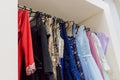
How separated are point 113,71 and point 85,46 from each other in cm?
34

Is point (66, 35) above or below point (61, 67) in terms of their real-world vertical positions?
above

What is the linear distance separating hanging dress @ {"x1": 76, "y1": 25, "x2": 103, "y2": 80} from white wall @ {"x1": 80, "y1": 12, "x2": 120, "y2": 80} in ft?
0.82

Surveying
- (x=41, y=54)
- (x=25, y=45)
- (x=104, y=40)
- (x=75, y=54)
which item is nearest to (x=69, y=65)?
(x=75, y=54)

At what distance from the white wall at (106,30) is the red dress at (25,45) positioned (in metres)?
0.81

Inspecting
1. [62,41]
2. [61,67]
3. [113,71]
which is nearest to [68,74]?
[61,67]

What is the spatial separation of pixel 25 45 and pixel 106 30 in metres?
0.89

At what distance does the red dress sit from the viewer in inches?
38.8

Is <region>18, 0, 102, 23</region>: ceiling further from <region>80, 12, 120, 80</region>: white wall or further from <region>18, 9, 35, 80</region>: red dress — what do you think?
<region>18, 9, 35, 80</region>: red dress

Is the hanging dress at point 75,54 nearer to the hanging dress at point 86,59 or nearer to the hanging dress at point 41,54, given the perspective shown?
the hanging dress at point 86,59

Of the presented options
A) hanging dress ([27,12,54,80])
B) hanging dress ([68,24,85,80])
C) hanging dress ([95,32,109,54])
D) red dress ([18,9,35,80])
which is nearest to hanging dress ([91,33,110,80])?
hanging dress ([95,32,109,54])

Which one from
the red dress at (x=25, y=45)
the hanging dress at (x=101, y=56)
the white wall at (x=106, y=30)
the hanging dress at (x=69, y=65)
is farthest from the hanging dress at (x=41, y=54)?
the white wall at (x=106, y=30)

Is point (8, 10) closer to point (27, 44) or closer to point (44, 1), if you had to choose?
point (27, 44)

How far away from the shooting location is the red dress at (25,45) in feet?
3.23

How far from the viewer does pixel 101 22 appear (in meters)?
1.72
